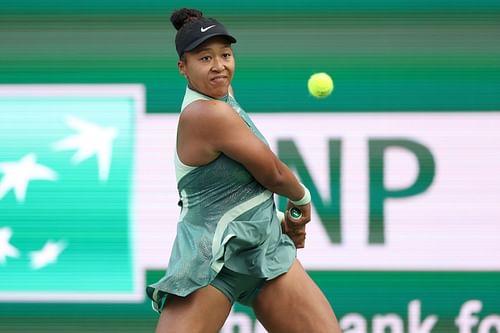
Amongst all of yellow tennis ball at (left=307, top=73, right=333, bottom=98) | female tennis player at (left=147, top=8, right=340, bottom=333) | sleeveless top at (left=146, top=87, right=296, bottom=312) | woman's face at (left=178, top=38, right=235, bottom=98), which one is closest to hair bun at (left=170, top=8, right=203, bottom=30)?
female tennis player at (left=147, top=8, right=340, bottom=333)

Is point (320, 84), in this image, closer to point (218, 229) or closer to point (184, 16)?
point (184, 16)

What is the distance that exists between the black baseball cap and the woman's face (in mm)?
25

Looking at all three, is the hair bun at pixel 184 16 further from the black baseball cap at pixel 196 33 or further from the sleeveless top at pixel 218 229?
the sleeveless top at pixel 218 229

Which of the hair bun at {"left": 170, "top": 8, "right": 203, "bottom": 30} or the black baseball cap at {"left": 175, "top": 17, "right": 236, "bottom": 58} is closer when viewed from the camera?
the black baseball cap at {"left": 175, "top": 17, "right": 236, "bottom": 58}

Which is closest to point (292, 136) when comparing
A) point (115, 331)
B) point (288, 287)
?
point (115, 331)

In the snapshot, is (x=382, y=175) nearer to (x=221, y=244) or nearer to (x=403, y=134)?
(x=403, y=134)

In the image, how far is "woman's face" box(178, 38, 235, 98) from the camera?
3.30 metres

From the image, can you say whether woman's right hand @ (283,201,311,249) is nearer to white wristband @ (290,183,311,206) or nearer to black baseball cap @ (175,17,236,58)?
white wristband @ (290,183,311,206)

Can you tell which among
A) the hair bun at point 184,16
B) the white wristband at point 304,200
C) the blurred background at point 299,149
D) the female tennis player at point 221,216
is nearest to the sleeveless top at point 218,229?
the female tennis player at point 221,216

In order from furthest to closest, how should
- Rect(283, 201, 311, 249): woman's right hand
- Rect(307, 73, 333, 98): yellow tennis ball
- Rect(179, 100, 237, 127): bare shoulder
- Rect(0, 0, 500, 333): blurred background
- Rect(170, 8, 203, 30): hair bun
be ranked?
Rect(0, 0, 500, 333): blurred background → Rect(307, 73, 333, 98): yellow tennis ball → Rect(283, 201, 311, 249): woman's right hand → Rect(170, 8, 203, 30): hair bun → Rect(179, 100, 237, 127): bare shoulder

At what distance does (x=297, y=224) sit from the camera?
3.52m

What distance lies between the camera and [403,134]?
5055mm

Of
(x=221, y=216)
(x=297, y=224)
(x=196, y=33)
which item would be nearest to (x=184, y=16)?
(x=196, y=33)

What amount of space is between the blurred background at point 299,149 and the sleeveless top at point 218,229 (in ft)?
5.62
